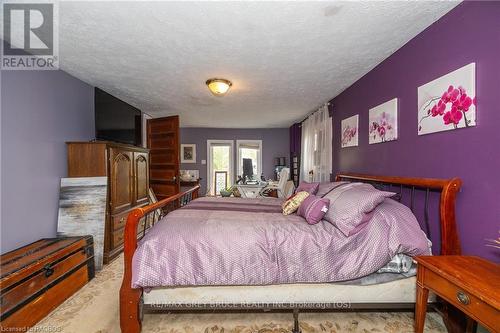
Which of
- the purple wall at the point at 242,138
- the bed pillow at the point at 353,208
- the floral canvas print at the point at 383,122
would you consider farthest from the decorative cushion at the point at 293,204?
the purple wall at the point at 242,138

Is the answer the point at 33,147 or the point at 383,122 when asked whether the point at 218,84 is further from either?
the point at 33,147

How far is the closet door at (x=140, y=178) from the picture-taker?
11.6 ft

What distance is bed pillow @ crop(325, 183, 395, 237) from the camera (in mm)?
1692

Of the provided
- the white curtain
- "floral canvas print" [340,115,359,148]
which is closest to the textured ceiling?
"floral canvas print" [340,115,359,148]

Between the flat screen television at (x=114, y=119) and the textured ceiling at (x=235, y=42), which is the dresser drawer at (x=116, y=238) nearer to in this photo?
the flat screen television at (x=114, y=119)

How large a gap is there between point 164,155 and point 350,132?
3420 millimetres

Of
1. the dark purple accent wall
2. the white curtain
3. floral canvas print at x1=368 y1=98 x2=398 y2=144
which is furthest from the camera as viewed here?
the white curtain

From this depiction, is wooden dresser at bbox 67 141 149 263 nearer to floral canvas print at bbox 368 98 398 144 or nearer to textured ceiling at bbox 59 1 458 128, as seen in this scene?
textured ceiling at bbox 59 1 458 128

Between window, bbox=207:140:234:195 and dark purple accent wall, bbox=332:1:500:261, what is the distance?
523cm

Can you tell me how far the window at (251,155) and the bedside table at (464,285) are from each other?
224 inches

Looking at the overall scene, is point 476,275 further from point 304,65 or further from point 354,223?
point 304,65

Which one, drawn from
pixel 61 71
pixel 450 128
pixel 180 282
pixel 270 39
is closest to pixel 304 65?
pixel 270 39

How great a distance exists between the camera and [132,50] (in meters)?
2.17

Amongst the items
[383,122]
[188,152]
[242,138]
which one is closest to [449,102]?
[383,122]
